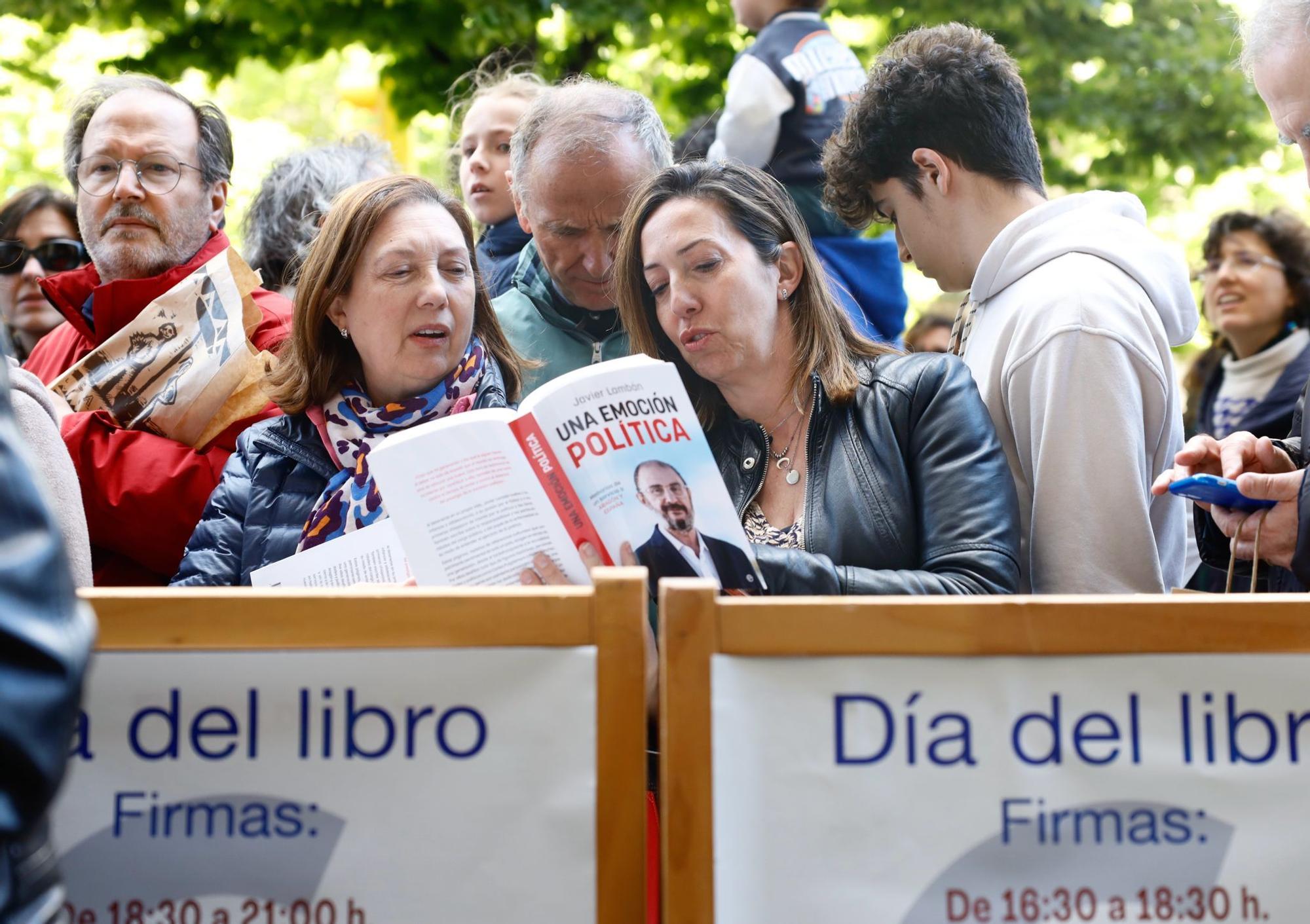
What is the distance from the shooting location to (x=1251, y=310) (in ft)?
15.9

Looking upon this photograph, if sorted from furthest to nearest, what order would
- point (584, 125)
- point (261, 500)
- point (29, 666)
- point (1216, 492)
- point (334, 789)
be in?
point (584, 125) → point (261, 500) → point (1216, 492) → point (334, 789) → point (29, 666)

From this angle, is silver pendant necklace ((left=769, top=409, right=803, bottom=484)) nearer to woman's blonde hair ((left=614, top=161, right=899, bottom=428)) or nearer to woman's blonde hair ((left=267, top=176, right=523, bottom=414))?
woman's blonde hair ((left=614, top=161, right=899, bottom=428))

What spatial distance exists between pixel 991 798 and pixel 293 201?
2.67 metres

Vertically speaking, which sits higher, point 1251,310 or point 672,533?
point 1251,310

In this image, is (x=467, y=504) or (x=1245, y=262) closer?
(x=467, y=504)

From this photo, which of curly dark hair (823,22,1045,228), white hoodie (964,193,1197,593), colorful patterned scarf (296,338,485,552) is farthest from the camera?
curly dark hair (823,22,1045,228)

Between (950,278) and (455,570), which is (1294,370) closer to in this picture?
(950,278)

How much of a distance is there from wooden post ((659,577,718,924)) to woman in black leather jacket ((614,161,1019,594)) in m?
0.43

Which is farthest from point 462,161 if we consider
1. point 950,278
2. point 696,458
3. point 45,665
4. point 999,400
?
point 45,665

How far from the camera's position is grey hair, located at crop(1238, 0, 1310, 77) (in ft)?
7.54

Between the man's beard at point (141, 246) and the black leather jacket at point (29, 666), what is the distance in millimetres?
2172

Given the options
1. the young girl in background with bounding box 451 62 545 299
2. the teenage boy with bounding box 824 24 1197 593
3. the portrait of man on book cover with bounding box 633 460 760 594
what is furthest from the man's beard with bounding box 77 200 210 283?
the portrait of man on book cover with bounding box 633 460 760 594

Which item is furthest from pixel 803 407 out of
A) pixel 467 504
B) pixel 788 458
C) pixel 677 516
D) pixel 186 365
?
pixel 186 365

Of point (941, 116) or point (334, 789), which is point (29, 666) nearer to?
point (334, 789)
